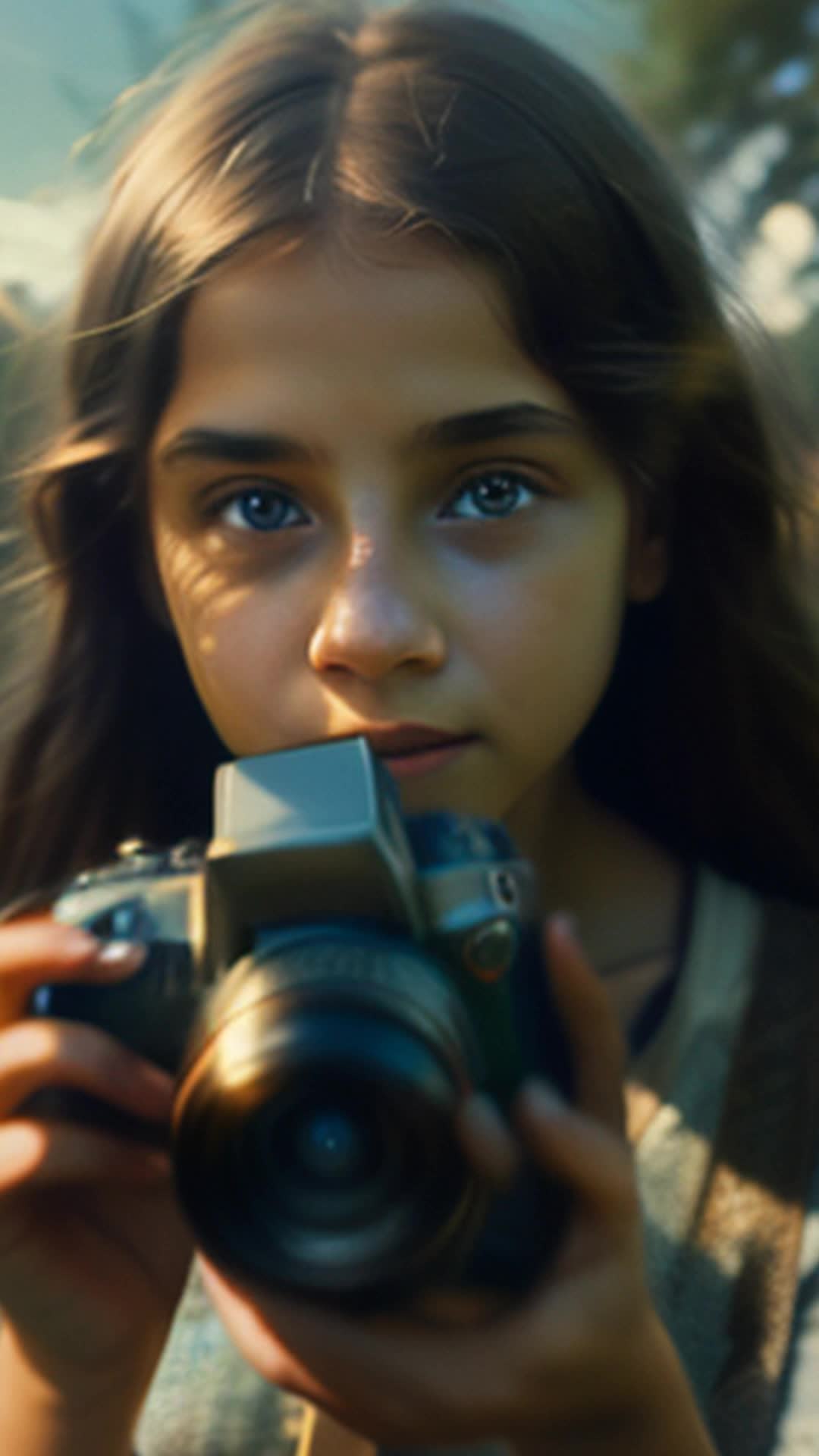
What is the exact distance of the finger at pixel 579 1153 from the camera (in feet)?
2.15

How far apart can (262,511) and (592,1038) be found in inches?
15.4

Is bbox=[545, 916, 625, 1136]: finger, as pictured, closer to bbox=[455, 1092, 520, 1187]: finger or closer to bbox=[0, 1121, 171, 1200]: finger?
bbox=[455, 1092, 520, 1187]: finger

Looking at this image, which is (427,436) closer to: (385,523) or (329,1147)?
(385,523)

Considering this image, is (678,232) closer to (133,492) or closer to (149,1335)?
(133,492)

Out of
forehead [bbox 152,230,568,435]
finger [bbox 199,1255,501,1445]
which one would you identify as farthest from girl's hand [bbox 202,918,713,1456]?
forehead [bbox 152,230,568,435]

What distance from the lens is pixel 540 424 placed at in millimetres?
883

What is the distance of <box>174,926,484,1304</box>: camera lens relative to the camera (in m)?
0.60

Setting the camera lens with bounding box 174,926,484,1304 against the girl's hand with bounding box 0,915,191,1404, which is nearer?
the camera lens with bounding box 174,926,484,1304

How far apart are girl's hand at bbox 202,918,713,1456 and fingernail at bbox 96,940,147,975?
0.54 ft

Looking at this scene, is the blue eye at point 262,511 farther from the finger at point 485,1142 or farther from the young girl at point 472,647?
the finger at point 485,1142

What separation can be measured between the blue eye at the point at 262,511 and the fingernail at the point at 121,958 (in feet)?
0.94

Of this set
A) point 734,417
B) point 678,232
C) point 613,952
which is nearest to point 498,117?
point 678,232

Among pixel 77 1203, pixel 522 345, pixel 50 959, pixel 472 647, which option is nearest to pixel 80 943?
pixel 50 959

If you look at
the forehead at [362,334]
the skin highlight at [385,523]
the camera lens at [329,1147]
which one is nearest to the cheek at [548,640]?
the skin highlight at [385,523]
